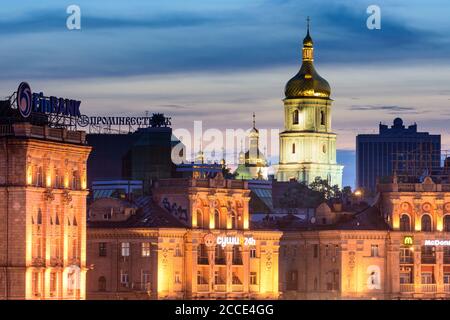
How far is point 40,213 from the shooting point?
185 meters

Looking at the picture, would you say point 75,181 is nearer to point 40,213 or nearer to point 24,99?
point 40,213

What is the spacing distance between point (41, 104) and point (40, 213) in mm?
9464

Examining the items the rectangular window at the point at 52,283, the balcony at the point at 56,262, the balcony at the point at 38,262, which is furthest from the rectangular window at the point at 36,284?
the balcony at the point at 56,262

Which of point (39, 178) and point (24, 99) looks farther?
point (39, 178)

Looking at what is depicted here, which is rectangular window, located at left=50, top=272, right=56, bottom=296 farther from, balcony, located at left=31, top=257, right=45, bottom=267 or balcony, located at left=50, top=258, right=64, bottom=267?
balcony, located at left=31, top=257, right=45, bottom=267

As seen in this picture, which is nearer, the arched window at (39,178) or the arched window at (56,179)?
the arched window at (39,178)

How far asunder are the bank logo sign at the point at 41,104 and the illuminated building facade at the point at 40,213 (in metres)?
1.55

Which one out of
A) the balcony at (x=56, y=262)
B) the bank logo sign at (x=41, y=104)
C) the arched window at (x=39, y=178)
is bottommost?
the balcony at (x=56, y=262)

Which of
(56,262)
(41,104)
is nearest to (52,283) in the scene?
(56,262)

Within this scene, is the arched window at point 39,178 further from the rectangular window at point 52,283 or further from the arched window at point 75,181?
the arched window at point 75,181

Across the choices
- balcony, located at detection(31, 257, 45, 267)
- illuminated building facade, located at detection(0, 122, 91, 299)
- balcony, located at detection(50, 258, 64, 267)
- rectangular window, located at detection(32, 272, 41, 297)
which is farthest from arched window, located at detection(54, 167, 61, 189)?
rectangular window, located at detection(32, 272, 41, 297)

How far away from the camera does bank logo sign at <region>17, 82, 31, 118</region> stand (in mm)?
180012

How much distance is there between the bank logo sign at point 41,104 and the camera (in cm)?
18075
